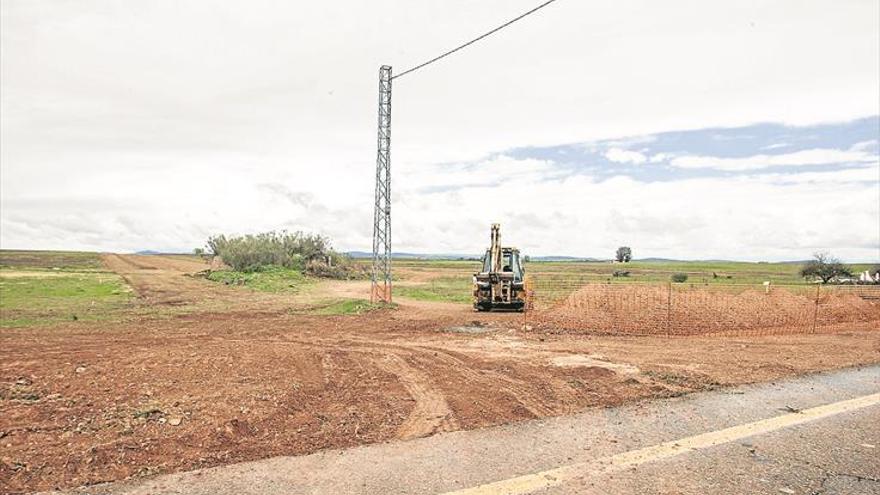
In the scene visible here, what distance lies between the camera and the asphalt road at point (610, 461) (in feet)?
15.3

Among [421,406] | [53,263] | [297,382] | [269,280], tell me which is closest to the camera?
[421,406]

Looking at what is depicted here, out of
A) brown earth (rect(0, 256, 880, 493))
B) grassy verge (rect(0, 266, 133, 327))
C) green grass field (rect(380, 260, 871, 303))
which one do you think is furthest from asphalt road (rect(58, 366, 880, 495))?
green grass field (rect(380, 260, 871, 303))

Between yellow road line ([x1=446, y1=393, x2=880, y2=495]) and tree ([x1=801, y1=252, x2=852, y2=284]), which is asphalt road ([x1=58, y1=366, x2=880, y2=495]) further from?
tree ([x1=801, y1=252, x2=852, y2=284])

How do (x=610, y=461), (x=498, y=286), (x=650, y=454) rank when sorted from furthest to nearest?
(x=498, y=286)
(x=650, y=454)
(x=610, y=461)

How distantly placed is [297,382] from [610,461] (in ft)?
17.0

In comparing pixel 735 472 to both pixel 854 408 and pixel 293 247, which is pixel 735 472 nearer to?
pixel 854 408

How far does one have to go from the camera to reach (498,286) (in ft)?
72.6

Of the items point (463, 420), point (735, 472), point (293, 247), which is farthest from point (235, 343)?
point (293, 247)

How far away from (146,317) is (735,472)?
20191mm

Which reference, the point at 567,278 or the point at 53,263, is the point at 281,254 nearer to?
the point at 567,278

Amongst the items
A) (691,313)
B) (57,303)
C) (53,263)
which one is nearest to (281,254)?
(57,303)

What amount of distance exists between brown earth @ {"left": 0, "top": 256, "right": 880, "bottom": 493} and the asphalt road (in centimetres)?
45

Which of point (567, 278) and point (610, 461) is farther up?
point (610, 461)

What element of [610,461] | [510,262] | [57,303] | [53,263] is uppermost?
[510,262]
